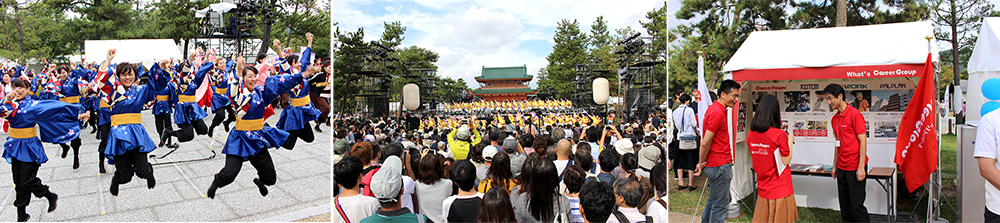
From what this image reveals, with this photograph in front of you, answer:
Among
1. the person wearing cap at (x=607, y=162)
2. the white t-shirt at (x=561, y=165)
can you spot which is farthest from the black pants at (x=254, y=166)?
the person wearing cap at (x=607, y=162)

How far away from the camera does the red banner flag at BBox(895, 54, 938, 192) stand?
3.24 m

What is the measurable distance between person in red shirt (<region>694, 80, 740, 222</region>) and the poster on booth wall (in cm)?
189

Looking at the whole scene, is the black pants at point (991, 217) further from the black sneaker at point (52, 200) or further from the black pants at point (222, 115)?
the black sneaker at point (52, 200)

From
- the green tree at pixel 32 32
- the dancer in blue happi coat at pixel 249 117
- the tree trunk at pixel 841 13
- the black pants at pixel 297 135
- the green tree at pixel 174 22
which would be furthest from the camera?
the green tree at pixel 32 32

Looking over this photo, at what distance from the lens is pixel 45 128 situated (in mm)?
3871

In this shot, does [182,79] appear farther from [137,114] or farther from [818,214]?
[818,214]

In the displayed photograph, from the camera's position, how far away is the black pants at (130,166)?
3768mm

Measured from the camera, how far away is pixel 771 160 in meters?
3.26

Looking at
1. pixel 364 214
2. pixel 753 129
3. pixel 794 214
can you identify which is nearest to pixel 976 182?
pixel 794 214

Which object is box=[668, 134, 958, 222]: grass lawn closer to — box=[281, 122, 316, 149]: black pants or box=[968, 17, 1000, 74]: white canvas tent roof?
box=[968, 17, 1000, 74]: white canvas tent roof

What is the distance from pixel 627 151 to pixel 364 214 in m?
1.94

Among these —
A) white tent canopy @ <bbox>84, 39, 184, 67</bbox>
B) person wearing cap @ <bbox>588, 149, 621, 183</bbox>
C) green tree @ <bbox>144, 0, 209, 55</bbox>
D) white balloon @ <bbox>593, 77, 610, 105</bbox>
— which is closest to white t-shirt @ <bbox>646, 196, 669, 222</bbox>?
person wearing cap @ <bbox>588, 149, 621, 183</bbox>

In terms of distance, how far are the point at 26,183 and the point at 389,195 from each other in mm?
3464

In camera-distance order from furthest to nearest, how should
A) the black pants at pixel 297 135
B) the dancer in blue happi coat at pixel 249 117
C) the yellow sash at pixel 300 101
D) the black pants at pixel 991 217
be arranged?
the yellow sash at pixel 300 101 < the black pants at pixel 297 135 < the dancer in blue happi coat at pixel 249 117 < the black pants at pixel 991 217
